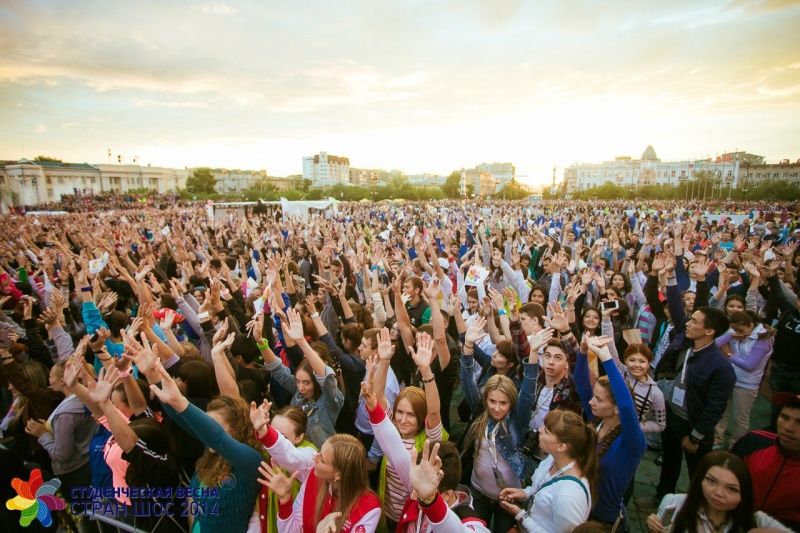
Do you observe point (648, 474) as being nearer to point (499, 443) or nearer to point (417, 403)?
point (499, 443)

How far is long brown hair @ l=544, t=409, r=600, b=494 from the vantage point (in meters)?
2.26

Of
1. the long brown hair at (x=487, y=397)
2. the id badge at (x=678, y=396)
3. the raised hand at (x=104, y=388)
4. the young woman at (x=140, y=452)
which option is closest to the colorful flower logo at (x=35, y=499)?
the young woman at (x=140, y=452)

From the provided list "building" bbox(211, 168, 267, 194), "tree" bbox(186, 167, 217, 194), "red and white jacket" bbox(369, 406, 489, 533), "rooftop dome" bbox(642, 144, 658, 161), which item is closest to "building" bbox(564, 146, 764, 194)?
"rooftop dome" bbox(642, 144, 658, 161)

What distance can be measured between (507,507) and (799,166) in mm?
127952

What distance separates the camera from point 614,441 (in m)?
2.60

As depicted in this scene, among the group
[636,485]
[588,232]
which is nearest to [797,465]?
[636,485]

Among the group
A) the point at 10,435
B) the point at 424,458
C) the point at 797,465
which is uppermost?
the point at 424,458

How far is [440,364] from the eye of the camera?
3662 millimetres

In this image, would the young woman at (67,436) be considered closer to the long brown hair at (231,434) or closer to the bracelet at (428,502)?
the long brown hair at (231,434)

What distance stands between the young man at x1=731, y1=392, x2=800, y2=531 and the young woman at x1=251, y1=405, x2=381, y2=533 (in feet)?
7.67

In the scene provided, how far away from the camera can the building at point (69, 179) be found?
63.7m

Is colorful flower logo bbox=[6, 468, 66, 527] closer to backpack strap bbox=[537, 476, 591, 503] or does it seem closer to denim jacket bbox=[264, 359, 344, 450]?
denim jacket bbox=[264, 359, 344, 450]

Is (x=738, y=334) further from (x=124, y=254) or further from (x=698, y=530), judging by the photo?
(x=124, y=254)

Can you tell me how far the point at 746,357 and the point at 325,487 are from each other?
15.7 ft
